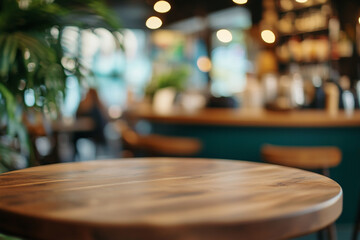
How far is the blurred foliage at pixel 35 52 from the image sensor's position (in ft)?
5.84

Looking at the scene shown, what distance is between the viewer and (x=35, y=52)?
69.6 inches

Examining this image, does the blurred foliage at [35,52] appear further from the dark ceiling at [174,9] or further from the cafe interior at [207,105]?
Result: the dark ceiling at [174,9]

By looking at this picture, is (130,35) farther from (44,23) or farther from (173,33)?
(44,23)

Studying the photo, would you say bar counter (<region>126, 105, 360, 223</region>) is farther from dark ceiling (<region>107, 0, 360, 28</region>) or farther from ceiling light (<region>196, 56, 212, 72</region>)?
ceiling light (<region>196, 56, 212, 72</region>)

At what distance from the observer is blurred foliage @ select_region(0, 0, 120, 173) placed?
178 cm

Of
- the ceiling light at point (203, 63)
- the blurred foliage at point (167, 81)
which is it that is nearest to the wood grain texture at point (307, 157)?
the blurred foliage at point (167, 81)

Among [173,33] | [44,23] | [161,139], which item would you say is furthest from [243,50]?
[44,23]

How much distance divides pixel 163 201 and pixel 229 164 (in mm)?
580

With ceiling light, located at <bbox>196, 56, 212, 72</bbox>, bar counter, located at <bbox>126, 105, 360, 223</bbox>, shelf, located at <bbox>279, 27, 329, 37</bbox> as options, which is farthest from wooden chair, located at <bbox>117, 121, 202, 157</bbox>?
ceiling light, located at <bbox>196, 56, 212, 72</bbox>

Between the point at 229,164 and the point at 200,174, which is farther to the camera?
the point at 229,164

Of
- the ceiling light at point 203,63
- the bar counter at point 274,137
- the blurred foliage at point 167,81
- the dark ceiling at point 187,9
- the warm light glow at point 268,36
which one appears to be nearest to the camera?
the bar counter at point 274,137

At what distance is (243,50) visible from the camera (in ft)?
35.6

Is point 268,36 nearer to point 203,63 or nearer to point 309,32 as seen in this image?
point 309,32

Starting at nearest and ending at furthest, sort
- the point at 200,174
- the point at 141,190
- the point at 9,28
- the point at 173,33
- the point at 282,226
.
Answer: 1. the point at 282,226
2. the point at 141,190
3. the point at 200,174
4. the point at 9,28
5. the point at 173,33
